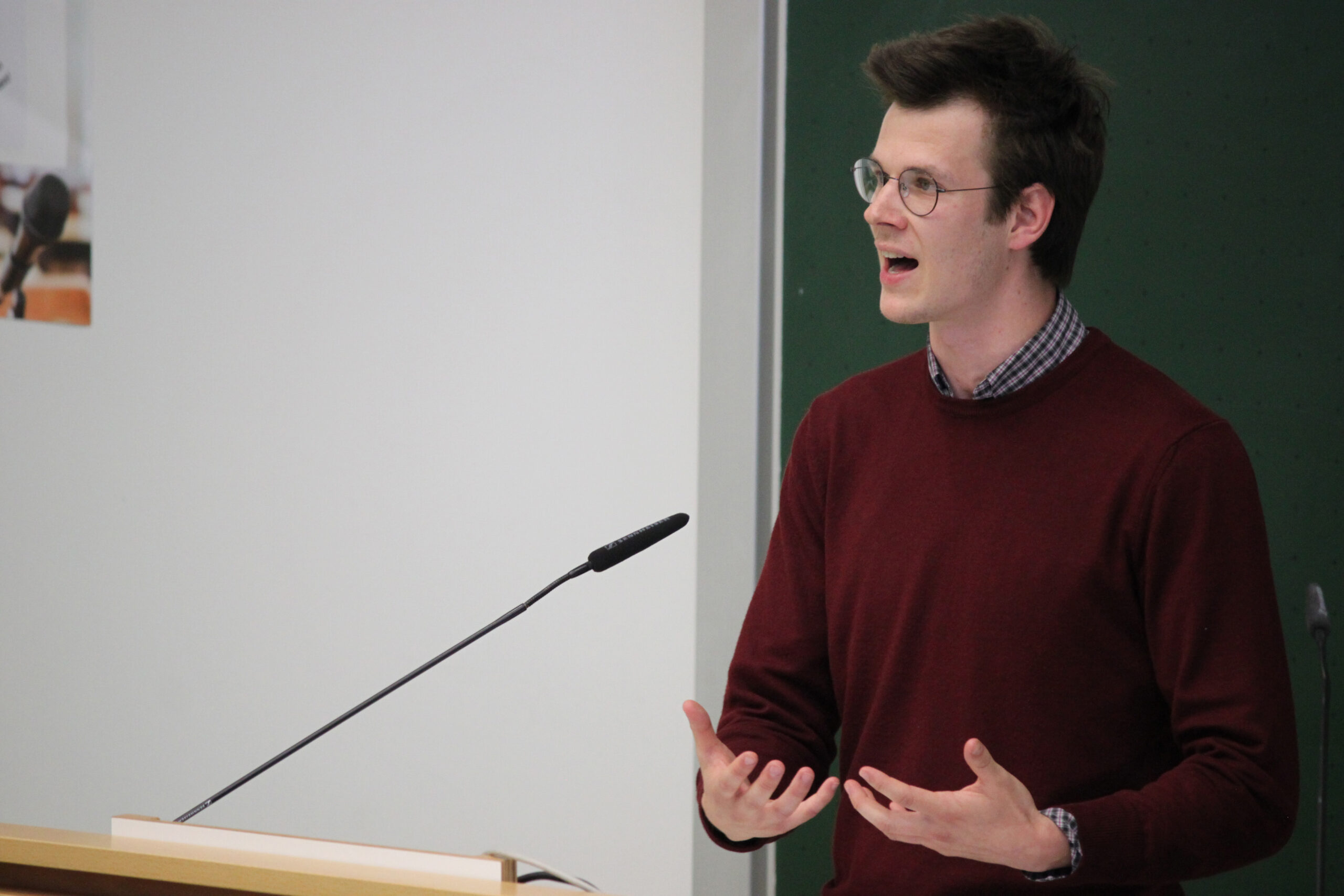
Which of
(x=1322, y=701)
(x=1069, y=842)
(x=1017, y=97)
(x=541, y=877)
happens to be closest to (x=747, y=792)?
(x=1069, y=842)

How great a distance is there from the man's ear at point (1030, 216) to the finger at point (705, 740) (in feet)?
2.25

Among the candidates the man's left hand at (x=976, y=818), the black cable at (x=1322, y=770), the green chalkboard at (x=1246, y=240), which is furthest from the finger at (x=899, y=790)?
the green chalkboard at (x=1246, y=240)

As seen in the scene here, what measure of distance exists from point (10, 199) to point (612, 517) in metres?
1.55

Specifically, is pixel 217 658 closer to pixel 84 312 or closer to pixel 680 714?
pixel 84 312

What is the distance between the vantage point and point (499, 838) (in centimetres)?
252

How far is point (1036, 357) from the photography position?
140 centimetres

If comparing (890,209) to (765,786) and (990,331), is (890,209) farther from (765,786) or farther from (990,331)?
(765,786)

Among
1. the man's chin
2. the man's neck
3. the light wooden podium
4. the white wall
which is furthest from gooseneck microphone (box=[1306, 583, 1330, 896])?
the light wooden podium

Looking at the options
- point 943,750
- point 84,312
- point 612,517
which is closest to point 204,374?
point 84,312

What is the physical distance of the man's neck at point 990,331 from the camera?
143 centimetres

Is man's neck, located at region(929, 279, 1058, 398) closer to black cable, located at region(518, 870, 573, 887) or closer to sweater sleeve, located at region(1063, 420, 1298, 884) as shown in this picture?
sweater sleeve, located at region(1063, 420, 1298, 884)

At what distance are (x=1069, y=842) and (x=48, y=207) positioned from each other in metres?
2.53

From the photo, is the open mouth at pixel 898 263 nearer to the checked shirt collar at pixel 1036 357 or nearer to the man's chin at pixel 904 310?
the man's chin at pixel 904 310

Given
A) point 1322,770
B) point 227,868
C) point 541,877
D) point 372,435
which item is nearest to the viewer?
point 227,868
